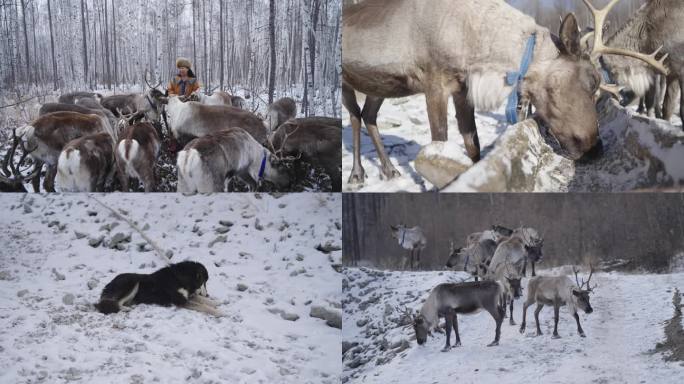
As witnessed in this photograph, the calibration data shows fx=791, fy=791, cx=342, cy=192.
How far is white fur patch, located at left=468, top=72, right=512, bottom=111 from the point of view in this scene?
10.8ft

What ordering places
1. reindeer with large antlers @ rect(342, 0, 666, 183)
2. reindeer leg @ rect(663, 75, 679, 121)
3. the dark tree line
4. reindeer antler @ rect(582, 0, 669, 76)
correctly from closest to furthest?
1. reindeer with large antlers @ rect(342, 0, 666, 183)
2. reindeer antler @ rect(582, 0, 669, 76)
3. reindeer leg @ rect(663, 75, 679, 121)
4. the dark tree line

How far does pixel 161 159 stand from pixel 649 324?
7.70 ft

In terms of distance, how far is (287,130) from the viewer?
12.3 ft

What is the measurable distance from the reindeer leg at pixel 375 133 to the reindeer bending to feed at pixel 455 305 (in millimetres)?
579

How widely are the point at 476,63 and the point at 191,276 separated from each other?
1623 millimetres

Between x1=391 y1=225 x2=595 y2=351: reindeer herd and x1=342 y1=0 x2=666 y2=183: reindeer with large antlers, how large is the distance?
0.43 metres

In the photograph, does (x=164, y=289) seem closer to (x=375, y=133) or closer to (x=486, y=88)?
(x=375, y=133)

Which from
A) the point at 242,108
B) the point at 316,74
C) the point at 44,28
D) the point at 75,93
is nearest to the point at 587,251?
the point at 316,74

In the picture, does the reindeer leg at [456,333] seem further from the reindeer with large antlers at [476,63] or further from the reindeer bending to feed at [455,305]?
the reindeer with large antlers at [476,63]

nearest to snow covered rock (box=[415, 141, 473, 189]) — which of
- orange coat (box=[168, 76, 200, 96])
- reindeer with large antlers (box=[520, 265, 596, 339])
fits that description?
reindeer with large antlers (box=[520, 265, 596, 339])

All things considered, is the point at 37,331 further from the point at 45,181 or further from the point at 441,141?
the point at 441,141

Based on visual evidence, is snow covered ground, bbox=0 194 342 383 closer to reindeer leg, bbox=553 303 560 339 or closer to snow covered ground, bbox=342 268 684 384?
snow covered ground, bbox=342 268 684 384

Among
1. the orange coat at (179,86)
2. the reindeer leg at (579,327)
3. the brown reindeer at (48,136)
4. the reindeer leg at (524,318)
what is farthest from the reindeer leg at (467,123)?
the brown reindeer at (48,136)

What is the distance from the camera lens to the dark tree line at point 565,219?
3570mm
